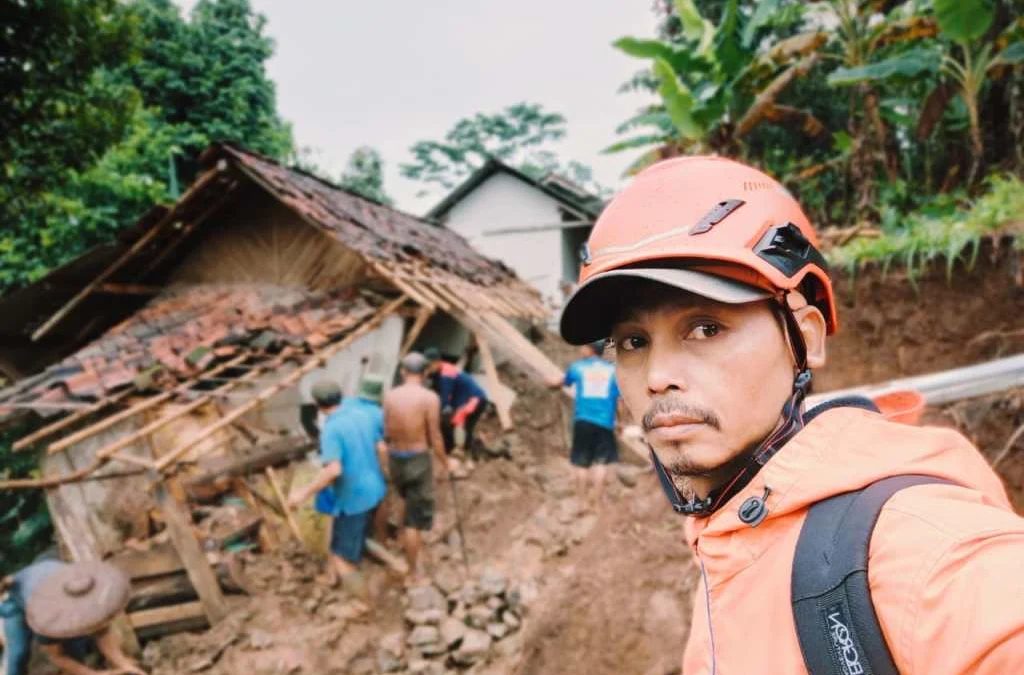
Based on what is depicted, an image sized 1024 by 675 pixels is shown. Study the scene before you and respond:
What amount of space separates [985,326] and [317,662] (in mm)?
6543

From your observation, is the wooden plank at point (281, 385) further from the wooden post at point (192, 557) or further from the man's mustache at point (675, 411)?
the man's mustache at point (675, 411)

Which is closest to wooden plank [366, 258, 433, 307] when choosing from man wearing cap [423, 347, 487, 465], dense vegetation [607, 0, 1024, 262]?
man wearing cap [423, 347, 487, 465]

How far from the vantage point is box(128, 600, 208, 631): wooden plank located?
16.1 feet

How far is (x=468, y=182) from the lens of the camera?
18.8m

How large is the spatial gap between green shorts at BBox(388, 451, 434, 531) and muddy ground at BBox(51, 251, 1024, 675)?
715 millimetres

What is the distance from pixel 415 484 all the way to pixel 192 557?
208 centimetres

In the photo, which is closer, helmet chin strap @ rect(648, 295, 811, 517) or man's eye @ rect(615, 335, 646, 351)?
helmet chin strap @ rect(648, 295, 811, 517)

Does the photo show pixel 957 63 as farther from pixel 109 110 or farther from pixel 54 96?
pixel 54 96

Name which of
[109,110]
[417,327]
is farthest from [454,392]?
[109,110]

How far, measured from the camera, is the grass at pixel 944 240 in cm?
448

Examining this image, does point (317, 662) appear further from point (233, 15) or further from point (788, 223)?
point (233, 15)

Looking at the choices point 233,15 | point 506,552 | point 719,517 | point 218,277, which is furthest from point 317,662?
point 233,15

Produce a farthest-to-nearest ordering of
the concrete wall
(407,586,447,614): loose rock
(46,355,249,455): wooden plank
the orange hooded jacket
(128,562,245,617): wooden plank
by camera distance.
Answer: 1. the concrete wall
2. (407,586,447,614): loose rock
3. (128,562,245,617): wooden plank
4. (46,355,249,455): wooden plank
5. the orange hooded jacket

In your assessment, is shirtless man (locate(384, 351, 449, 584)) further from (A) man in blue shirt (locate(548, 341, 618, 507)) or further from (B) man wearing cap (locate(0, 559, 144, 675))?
(B) man wearing cap (locate(0, 559, 144, 675))
